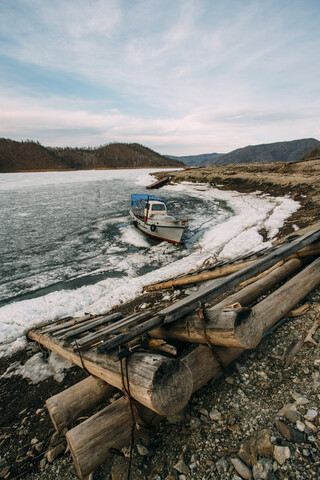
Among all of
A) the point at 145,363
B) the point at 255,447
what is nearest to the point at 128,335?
the point at 145,363

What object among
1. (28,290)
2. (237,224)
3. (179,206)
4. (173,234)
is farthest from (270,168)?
(28,290)

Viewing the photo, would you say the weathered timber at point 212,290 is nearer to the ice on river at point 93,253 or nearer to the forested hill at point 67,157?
the ice on river at point 93,253

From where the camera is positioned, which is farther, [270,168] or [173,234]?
[270,168]

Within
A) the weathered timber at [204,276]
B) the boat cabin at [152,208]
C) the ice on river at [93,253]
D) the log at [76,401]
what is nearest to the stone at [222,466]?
the log at [76,401]

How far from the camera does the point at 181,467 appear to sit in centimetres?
268

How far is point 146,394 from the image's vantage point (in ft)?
8.09

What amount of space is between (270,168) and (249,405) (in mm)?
42000

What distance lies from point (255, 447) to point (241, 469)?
284mm

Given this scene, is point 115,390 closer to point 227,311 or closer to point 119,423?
point 119,423

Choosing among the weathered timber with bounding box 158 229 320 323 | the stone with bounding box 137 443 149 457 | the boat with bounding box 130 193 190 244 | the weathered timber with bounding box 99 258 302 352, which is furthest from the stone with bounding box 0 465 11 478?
the boat with bounding box 130 193 190 244

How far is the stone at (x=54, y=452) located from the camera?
331 cm

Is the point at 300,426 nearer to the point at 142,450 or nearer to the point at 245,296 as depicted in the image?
the point at 142,450

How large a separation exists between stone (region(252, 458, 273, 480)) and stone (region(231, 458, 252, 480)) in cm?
5

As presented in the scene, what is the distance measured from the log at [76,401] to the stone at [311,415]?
2.56 metres
